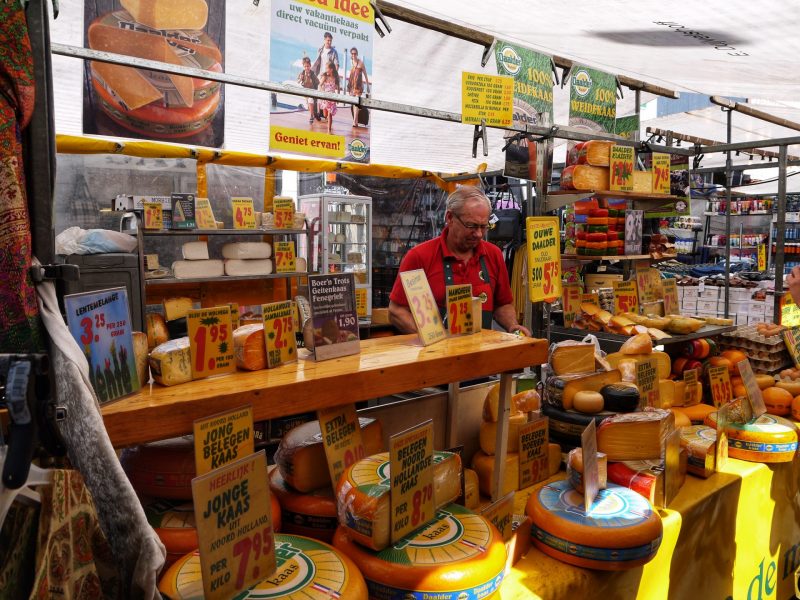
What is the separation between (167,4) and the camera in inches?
116

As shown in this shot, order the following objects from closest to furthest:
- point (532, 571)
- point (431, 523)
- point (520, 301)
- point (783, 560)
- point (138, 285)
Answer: point (431, 523), point (532, 571), point (783, 560), point (138, 285), point (520, 301)

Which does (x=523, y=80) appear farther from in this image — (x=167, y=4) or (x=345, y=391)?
(x=345, y=391)

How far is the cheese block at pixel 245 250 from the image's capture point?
6.21 meters

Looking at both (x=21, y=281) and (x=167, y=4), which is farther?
(x=167, y=4)

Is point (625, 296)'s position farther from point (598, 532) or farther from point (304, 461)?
point (304, 461)

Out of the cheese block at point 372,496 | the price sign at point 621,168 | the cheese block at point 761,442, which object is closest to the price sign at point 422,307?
the cheese block at point 372,496

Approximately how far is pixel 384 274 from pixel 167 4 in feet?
19.5

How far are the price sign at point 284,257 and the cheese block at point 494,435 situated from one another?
15.8 ft

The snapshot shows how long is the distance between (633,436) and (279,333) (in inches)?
46.8

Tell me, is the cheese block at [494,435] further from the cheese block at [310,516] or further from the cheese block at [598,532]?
the cheese block at [310,516]

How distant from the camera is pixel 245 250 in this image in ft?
20.4

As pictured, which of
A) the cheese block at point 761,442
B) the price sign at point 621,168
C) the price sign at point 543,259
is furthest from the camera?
the price sign at point 621,168

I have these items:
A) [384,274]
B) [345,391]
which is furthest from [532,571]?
[384,274]

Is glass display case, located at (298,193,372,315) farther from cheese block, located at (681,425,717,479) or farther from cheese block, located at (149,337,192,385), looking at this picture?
cheese block, located at (149,337,192,385)
